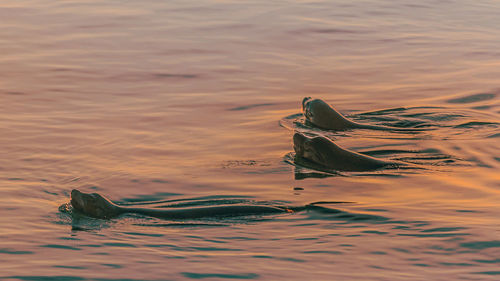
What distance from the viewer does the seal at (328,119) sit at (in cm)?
1212

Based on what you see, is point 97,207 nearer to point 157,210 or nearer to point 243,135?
point 157,210

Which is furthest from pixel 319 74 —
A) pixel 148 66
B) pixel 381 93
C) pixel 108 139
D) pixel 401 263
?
pixel 401 263

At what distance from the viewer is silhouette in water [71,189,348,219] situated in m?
8.41

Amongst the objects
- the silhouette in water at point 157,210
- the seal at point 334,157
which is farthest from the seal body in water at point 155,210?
the seal at point 334,157

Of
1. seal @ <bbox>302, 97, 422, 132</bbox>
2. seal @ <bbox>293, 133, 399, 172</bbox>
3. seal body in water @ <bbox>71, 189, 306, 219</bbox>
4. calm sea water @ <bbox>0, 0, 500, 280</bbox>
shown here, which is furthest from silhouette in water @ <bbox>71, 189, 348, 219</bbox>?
seal @ <bbox>302, 97, 422, 132</bbox>

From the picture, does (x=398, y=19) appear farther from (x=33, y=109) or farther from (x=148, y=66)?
(x=33, y=109)

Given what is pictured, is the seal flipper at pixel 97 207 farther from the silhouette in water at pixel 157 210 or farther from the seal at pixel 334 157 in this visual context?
the seal at pixel 334 157

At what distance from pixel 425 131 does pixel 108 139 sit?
430cm

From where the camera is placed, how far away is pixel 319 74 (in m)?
15.0

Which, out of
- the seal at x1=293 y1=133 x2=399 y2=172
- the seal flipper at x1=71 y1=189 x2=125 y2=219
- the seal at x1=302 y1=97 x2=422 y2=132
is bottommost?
the seal flipper at x1=71 y1=189 x2=125 y2=219

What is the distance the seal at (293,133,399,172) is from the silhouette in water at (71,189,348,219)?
1.76 metres

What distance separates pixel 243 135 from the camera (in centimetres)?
1179

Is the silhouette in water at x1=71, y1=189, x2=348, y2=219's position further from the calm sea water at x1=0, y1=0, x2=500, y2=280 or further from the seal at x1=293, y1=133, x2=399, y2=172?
the seal at x1=293, y1=133, x2=399, y2=172

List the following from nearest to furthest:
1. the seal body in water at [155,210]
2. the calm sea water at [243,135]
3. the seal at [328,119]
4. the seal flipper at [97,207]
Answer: the calm sea water at [243,135] < the seal body in water at [155,210] < the seal flipper at [97,207] < the seal at [328,119]
